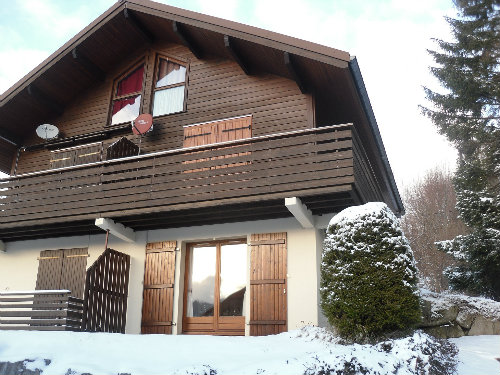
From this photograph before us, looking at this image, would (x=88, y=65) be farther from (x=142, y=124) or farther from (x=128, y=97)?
(x=142, y=124)

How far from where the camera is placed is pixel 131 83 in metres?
14.8

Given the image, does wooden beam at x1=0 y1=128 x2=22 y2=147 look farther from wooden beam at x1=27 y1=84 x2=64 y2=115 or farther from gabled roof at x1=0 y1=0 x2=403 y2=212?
wooden beam at x1=27 y1=84 x2=64 y2=115

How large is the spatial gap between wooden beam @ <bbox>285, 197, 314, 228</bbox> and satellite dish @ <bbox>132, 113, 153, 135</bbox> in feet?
15.6

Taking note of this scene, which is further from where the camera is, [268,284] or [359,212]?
[268,284]

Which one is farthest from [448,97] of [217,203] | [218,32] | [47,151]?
[47,151]

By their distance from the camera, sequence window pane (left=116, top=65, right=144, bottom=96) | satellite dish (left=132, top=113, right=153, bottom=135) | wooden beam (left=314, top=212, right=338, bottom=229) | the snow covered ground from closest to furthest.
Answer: the snow covered ground
wooden beam (left=314, top=212, right=338, bottom=229)
satellite dish (left=132, top=113, right=153, bottom=135)
window pane (left=116, top=65, right=144, bottom=96)

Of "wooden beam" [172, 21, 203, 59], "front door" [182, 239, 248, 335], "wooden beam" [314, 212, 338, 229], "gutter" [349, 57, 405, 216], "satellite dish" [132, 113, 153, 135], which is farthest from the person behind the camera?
"wooden beam" [172, 21, 203, 59]

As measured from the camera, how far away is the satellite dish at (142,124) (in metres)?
12.9

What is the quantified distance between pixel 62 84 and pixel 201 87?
4353 millimetres

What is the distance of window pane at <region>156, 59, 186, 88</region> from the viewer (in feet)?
45.9

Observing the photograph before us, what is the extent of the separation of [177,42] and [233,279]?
23.0ft

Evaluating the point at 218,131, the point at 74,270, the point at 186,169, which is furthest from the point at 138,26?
the point at 74,270

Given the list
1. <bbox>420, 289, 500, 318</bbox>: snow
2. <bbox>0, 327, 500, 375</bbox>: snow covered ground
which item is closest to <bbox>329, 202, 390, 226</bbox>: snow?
<bbox>0, 327, 500, 375</bbox>: snow covered ground

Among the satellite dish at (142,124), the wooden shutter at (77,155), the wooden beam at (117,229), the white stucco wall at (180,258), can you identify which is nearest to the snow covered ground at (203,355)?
the white stucco wall at (180,258)
